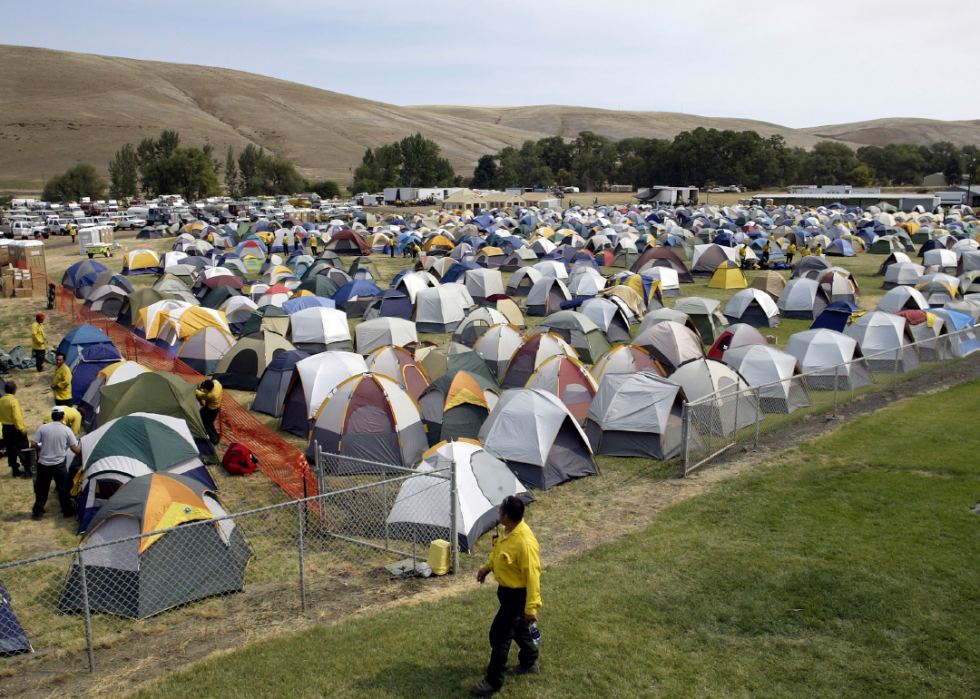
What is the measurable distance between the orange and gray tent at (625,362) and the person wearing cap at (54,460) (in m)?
9.39

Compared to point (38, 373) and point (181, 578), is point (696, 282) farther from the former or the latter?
point (181, 578)

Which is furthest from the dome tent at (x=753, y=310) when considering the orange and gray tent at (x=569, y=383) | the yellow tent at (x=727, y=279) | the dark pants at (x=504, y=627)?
the dark pants at (x=504, y=627)

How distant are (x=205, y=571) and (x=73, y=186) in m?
86.7

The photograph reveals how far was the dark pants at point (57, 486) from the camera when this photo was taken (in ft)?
32.9

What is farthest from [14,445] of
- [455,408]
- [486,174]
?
[486,174]

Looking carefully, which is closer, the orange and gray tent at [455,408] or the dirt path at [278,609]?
the dirt path at [278,609]

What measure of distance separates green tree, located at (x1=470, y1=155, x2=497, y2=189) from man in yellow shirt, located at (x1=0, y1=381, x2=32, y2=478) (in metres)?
101

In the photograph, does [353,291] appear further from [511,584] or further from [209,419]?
[511,584]

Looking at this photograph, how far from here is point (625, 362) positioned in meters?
15.2

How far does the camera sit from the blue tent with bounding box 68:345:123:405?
14.9 meters

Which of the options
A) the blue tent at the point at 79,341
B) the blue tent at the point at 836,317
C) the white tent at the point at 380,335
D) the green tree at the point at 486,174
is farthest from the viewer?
the green tree at the point at 486,174

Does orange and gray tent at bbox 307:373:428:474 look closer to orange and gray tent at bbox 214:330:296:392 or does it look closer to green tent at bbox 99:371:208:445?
green tent at bbox 99:371:208:445

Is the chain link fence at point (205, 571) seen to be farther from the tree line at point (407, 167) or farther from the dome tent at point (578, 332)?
the tree line at point (407, 167)

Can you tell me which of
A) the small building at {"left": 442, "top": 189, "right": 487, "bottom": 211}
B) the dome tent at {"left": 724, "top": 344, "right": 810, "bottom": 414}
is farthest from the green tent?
the small building at {"left": 442, "top": 189, "right": 487, "bottom": 211}
